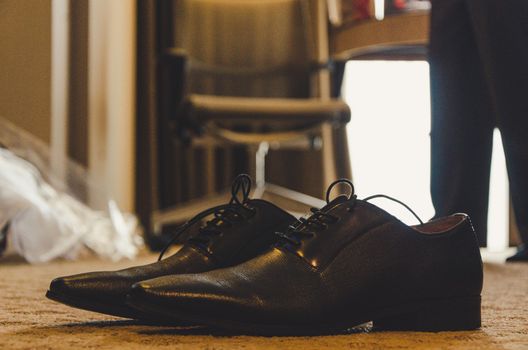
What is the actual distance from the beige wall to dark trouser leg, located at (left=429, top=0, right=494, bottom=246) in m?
1.19

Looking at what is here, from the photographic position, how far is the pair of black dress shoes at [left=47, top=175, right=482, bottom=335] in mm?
621

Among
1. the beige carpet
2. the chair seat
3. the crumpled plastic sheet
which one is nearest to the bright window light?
the chair seat

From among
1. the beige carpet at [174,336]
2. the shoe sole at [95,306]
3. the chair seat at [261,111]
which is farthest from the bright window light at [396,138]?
the shoe sole at [95,306]

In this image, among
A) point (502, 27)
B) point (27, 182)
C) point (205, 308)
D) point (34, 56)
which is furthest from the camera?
point (34, 56)

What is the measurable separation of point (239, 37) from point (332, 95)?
73cm

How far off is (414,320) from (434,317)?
0.8 inches

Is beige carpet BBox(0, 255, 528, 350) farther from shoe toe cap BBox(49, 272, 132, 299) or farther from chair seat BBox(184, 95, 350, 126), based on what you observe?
chair seat BBox(184, 95, 350, 126)

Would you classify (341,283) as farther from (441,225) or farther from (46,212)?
(46,212)

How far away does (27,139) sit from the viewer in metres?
1.98

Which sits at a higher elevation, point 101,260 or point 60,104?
point 60,104

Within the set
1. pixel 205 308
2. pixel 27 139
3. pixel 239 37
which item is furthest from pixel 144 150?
pixel 205 308

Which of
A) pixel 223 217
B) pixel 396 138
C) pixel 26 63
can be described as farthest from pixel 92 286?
pixel 396 138

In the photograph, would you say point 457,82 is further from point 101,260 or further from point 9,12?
point 9,12

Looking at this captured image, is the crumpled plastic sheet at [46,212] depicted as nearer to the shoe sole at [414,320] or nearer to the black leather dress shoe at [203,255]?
the black leather dress shoe at [203,255]
